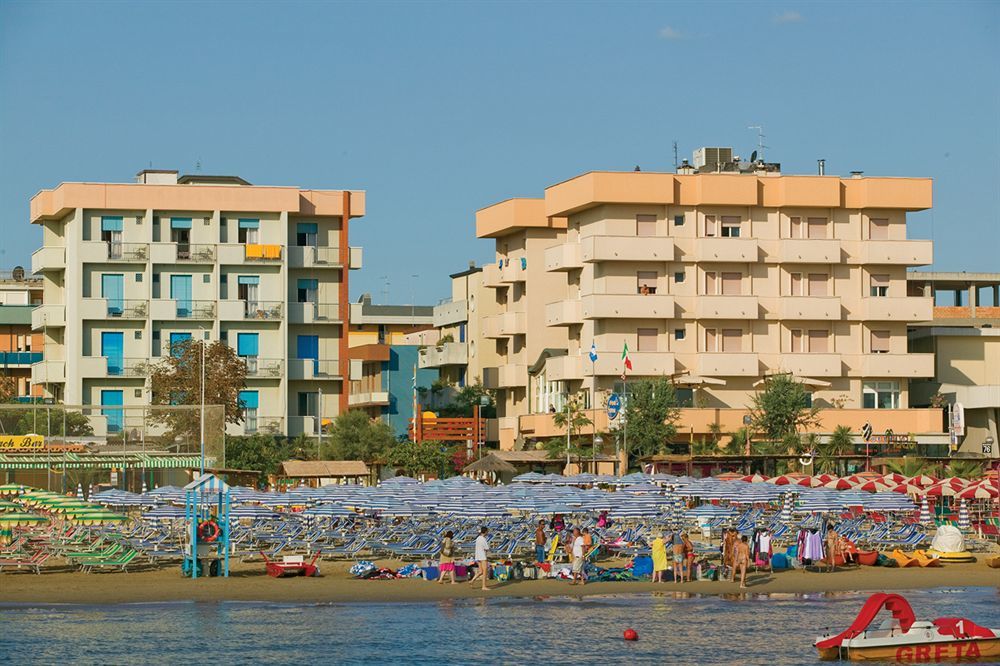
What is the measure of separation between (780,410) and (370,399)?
105 ft

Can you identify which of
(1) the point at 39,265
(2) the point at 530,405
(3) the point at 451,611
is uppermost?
(1) the point at 39,265

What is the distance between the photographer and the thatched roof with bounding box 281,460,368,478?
69.9 meters

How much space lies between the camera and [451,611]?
37.5m

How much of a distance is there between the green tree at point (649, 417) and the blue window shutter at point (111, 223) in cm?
2820

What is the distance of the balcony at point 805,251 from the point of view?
8462 cm

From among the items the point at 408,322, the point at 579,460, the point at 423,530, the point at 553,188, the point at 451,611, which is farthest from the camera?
the point at 408,322

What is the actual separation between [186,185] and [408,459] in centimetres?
1961

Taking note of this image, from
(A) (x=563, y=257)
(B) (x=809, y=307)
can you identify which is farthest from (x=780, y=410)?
(A) (x=563, y=257)

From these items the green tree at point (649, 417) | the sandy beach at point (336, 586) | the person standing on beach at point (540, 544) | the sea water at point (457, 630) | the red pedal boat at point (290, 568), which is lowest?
the sea water at point (457, 630)

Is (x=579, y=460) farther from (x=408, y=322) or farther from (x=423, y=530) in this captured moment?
(x=408, y=322)

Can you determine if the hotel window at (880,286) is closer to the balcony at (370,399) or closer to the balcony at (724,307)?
the balcony at (724,307)

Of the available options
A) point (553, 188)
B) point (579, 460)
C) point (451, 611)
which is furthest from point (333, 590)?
point (553, 188)

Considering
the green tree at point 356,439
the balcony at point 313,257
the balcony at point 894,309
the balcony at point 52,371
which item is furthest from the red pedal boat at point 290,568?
the balcony at point 894,309

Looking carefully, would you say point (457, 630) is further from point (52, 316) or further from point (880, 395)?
point (52, 316)
